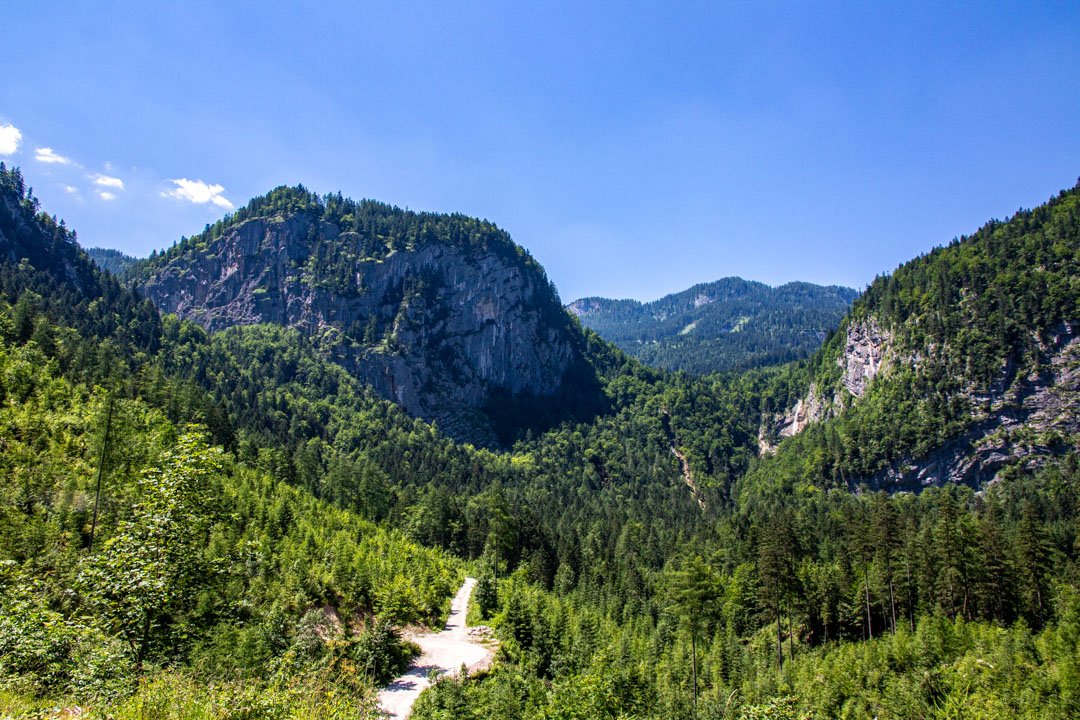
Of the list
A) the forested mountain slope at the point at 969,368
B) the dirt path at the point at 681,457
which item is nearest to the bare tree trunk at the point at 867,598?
the forested mountain slope at the point at 969,368

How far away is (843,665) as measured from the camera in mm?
34844

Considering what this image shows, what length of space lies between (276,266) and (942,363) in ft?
667

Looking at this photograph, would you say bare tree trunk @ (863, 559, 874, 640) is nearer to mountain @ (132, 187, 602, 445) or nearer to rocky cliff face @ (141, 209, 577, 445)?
mountain @ (132, 187, 602, 445)

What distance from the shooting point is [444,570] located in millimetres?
52844

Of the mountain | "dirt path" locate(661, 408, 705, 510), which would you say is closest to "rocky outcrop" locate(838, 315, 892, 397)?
"dirt path" locate(661, 408, 705, 510)

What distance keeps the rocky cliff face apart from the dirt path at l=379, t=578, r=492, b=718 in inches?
5442

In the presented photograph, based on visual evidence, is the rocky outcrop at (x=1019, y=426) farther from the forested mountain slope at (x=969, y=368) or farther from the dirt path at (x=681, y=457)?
the dirt path at (x=681, y=457)

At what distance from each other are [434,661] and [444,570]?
71.8 feet

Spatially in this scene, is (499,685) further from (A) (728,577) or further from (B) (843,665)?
(A) (728,577)

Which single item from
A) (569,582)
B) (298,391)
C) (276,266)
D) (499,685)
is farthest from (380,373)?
(499,685)

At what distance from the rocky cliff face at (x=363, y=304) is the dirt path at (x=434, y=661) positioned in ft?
454

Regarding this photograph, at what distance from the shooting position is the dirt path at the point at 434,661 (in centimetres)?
2448

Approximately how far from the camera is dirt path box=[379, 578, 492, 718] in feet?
80.3

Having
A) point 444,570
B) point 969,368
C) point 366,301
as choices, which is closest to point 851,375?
point 969,368
